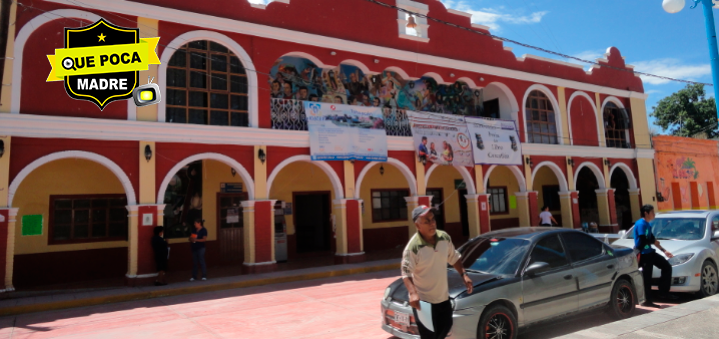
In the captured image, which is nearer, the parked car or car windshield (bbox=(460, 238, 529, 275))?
the parked car

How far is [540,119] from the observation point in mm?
19188

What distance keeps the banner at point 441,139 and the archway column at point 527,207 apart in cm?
305

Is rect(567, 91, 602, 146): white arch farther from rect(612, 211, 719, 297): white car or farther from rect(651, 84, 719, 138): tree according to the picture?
rect(651, 84, 719, 138): tree

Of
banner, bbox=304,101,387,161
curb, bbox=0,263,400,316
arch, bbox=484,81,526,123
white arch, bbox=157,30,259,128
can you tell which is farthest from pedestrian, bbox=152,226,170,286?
arch, bbox=484,81,526,123

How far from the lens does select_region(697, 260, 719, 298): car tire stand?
7684mm

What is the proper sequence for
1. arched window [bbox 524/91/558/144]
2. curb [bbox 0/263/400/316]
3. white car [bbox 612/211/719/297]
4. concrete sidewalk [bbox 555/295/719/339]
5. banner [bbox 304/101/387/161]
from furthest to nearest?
arched window [bbox 524/91/558/144], banner [bbox 304/101/387/161], curb [bbox 0/263/400/316], white car [bbox 612/211/719/297], concrete sidewalk [bbox 555/295/719/339]

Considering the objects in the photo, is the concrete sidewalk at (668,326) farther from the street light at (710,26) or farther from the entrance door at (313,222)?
the entrance door at (313,222)

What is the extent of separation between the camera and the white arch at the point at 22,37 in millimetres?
9828

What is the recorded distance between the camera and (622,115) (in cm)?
2183

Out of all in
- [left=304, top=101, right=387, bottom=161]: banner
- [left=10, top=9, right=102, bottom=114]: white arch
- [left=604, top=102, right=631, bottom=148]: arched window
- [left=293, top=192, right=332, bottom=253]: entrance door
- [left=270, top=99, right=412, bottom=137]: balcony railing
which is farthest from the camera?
[left=604, top=102, right=631, bottom=148]: arched window

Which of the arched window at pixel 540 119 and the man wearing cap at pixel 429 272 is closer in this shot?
the man wearing cap at pixel 429 272

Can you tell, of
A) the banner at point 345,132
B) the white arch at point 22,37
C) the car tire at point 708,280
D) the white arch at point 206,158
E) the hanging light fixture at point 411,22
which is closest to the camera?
the car tire at point 708,280

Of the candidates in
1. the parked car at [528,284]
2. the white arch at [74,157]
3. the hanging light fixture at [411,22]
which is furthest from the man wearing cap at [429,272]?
the hanging light fixture at [411,22]

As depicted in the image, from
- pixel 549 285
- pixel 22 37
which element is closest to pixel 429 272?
pixel 549 285
